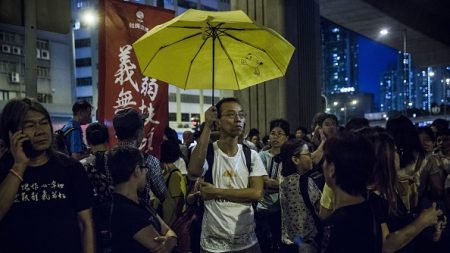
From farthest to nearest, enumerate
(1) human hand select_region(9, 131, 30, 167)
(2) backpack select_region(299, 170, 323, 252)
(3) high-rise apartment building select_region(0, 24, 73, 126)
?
(3) high-rise apartment building select_region(0, 24, 73, 126) → (2) backpack select_region(299, 170, 323, 252) → (1) human hand select_region(9, 131, 30, 167)

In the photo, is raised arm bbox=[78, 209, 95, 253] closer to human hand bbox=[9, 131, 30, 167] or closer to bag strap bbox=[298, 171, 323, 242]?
human hand bbox=[9, 131, 30, 167]

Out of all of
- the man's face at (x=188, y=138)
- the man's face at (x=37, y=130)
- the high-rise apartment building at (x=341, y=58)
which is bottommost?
the man's face at (x=188, y=138)

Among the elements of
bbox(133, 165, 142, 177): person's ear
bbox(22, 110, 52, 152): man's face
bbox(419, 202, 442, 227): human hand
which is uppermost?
bbox(22, 110, 52, 152): man's face

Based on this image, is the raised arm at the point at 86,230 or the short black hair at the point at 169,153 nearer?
the raised arm at the point at 86,230

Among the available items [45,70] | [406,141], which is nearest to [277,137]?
[406,141]

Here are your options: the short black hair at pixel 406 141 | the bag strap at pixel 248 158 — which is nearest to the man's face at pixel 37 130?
the bag strap at pixel 248 158

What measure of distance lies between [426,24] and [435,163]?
16.4 metres

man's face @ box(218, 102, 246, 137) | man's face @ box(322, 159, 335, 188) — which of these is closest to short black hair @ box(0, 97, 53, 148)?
man's face @ box(218, 102, 246, 137)

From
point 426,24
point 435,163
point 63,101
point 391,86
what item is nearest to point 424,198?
point 435,163

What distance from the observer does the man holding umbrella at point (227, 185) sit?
10.1 ft

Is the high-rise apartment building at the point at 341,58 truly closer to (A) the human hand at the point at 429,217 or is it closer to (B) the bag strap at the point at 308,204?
(B) the bag strap at the point at 308,204

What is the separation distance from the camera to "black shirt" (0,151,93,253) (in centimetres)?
241

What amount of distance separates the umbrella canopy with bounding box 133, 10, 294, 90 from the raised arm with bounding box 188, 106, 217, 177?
401 mm

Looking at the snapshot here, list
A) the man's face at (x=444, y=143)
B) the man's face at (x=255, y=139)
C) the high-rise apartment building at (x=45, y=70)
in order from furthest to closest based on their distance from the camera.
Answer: the high-rise apartment building at (x=45, y=70)
the man's face at (x=255, y=139)
the man's face at (x=444, y=143)
